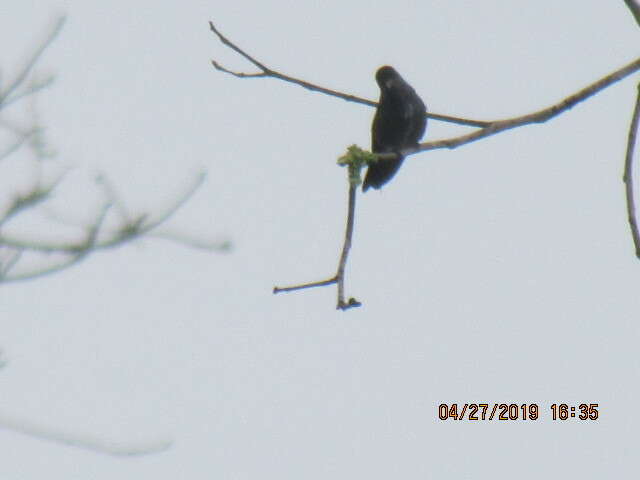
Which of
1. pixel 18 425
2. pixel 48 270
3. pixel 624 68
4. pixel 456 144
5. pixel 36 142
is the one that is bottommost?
pixel 18 425

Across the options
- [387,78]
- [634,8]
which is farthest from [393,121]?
[634,8]

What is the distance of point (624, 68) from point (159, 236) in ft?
3.74

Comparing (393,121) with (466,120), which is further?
(393,121)

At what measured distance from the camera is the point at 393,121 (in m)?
5.96

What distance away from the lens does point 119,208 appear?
2881mm

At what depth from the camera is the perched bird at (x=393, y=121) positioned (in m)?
5.93

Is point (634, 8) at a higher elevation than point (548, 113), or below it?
higher

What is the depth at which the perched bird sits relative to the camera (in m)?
5.93

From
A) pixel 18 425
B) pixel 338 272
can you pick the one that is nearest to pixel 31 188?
pixel 18 425

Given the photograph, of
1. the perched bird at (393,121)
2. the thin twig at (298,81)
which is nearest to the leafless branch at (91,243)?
the thin twig at (298,81)

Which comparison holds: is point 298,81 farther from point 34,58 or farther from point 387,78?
point 387,78

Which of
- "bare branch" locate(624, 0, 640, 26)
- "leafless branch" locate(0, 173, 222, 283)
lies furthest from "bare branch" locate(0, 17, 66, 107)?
"bare branch" locate(624, 0, 640, 26)

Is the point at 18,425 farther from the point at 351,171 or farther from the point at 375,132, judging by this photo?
the point at 375,132

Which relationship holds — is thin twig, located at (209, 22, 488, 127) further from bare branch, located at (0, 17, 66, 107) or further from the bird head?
the bird head
